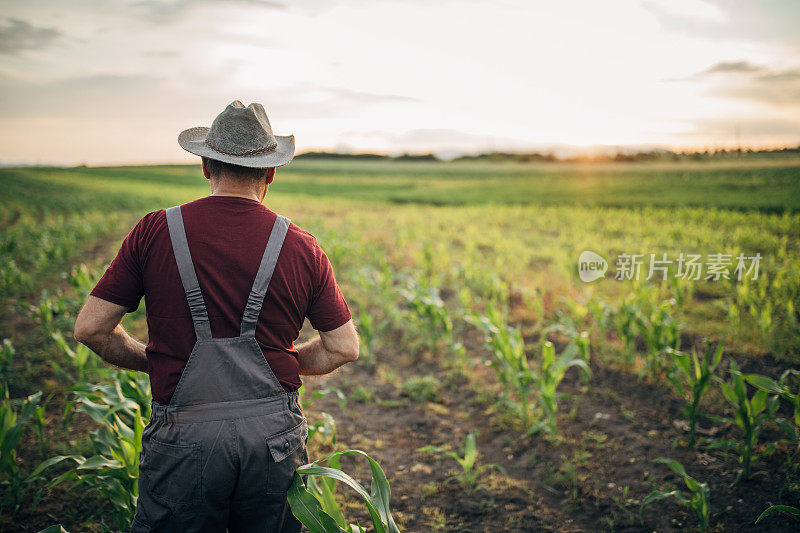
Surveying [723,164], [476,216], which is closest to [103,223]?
[476,216]

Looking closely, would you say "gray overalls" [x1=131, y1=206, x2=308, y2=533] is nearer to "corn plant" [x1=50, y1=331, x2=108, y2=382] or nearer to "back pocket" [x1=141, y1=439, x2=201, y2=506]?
"back pocket" [x1=141, y1=439, x2=201, y2=506]

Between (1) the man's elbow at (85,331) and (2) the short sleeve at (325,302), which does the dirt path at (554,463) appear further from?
(1) the man's elbow at (85,331)

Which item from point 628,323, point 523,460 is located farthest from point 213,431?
point 628,323

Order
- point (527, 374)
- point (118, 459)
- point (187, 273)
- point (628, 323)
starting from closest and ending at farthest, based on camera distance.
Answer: point (187, 273) < point (118, 459) < point (527, 374) < point (628, 323)

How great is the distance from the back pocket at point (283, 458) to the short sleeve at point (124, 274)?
0.72 metres

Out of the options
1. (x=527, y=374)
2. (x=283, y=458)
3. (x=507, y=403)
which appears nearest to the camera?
(x=283, y=458)

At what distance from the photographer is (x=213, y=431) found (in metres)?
1.74

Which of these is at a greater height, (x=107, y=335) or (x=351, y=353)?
(x=107, y=335)

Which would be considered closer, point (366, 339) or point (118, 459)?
point (118, 459)

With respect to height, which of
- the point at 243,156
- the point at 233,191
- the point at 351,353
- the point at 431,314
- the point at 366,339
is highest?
the point at 243,156

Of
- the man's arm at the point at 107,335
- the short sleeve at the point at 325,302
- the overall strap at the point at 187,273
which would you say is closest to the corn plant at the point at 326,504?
the short sleeve at the point at 325,302

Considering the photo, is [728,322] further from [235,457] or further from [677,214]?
[677,214]

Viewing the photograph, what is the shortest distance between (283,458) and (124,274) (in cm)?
90

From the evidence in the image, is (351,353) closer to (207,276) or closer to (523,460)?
(207,276)
